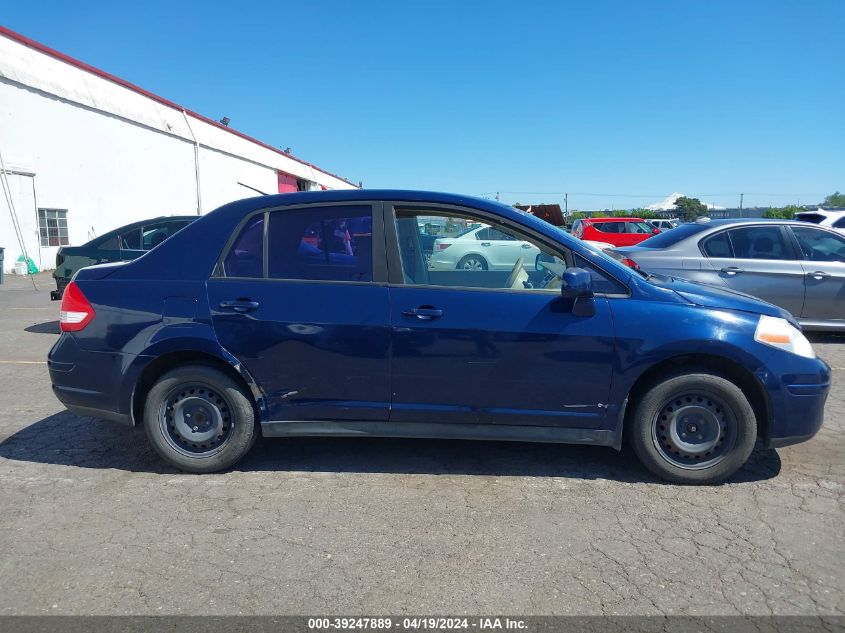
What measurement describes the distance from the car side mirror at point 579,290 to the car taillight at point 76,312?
297 cm

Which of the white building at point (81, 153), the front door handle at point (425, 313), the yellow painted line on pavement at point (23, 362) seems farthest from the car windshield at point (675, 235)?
the white building at point (81, 153)

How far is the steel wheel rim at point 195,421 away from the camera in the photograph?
12.8ft

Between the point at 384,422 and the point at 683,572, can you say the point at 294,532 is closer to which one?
the point at 384,422

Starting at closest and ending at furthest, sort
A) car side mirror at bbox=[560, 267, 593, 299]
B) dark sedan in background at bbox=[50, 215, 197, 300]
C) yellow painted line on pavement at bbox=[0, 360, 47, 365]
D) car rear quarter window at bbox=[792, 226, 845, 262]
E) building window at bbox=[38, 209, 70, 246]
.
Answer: car side mirror at bbox=[560, 267, 593, 299]
yellow painted line on pavement at bbox=[0, 360, 47, 365]
car rear quarter window at bbox=[792, 226, 845, 262]
dark sedan in background at bbox=[50, 215, 197, 300]
building window at bbox=[38, 209, 70, 246]

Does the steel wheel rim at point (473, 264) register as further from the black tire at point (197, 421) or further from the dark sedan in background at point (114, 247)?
the dark sedan in background at point (114, 247)

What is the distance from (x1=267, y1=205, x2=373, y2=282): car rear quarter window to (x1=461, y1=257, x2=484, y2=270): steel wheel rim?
2.36 feet

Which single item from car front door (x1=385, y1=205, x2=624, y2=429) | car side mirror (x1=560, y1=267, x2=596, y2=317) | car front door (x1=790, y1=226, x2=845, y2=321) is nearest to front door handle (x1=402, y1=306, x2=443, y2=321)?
car front door (x1=385, y1=205, x2=624, y2=429)

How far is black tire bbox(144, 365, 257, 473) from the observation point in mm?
3846

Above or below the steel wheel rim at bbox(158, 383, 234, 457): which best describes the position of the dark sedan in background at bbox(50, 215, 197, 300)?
above

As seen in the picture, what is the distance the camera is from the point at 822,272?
727 centimetres

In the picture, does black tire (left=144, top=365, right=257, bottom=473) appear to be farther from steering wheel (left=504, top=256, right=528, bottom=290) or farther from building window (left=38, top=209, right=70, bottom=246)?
building window (left=38, top=209, right=70, bottom=246)

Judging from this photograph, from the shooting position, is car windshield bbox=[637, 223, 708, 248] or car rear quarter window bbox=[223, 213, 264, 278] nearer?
car rear quarter window bbox=[223, 213, 264, 278]

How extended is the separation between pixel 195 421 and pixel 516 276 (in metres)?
2.27

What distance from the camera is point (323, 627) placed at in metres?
2.50
